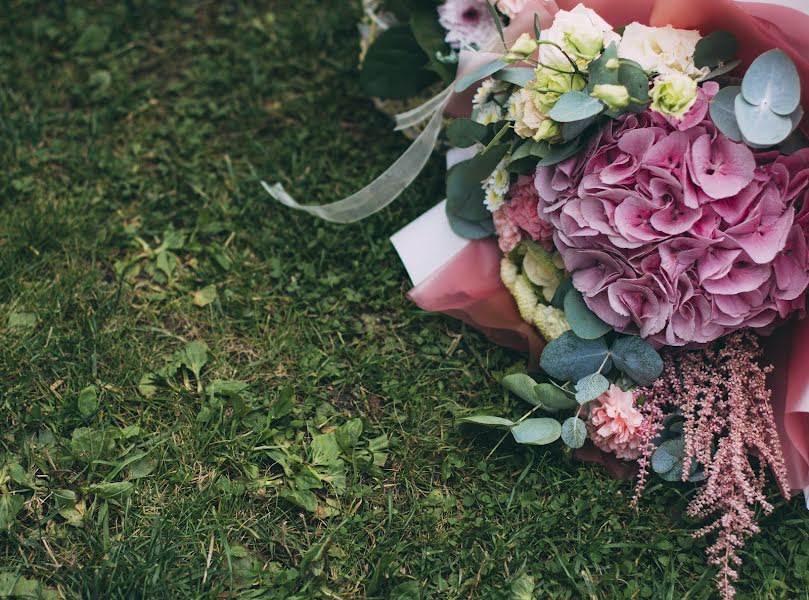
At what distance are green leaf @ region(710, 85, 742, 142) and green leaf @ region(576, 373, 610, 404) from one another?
0.49 meters

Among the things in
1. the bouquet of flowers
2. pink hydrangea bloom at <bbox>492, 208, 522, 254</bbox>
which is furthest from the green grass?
pink hydrangea bloom at <bbox>492, 208, 522, 254</bbox>

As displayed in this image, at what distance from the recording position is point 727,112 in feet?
4.77

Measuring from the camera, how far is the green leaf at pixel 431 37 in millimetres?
1951

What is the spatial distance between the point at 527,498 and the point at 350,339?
1.71 ft

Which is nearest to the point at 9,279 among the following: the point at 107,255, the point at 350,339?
the point at 107,255

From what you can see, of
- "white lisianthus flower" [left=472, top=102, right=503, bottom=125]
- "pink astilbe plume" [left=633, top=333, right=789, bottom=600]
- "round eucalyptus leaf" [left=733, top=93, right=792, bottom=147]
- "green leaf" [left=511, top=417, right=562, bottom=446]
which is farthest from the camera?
"white lisianthus flower" [left=472, top=102, right=503, bottom=125]

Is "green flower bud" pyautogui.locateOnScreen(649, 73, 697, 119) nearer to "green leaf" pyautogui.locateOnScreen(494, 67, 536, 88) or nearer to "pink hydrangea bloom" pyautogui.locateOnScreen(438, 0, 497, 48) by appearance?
"green leaf" pyautogui.locateOnScreen(494, 67, 536, 88)

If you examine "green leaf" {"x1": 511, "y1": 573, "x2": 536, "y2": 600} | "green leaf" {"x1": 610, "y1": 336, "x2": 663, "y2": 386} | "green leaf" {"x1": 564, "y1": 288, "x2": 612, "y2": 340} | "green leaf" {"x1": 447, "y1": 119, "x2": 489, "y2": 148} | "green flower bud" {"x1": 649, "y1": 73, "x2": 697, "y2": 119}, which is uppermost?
"green flower bud" {"x1": 649, "y1": 73, "x2": 697, "y2": 119}

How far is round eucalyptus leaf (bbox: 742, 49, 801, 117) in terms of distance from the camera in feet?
4.61

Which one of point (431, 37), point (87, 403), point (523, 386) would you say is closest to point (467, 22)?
point (431, 37)

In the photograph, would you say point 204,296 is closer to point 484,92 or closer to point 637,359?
point 484,92

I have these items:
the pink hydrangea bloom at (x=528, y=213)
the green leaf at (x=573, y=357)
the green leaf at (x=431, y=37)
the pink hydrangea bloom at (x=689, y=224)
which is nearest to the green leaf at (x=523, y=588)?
the green leaf at (x=573, y=357)

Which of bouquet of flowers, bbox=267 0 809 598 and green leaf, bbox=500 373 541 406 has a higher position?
bouquet of flowers, bbox=267 0 809 598

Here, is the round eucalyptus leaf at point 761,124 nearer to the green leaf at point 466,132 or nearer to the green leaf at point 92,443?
the green leaf at point 466,132
